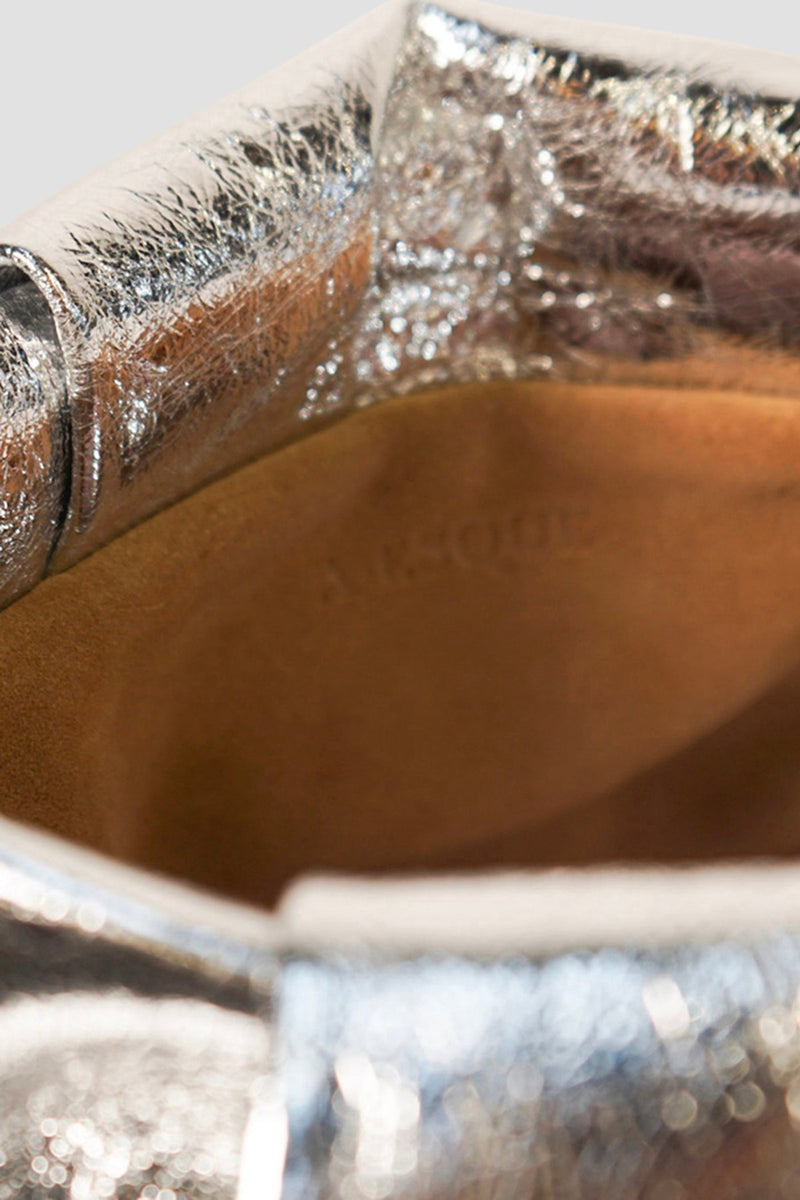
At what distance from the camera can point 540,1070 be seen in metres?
0.20

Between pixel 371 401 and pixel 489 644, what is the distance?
0.12 m

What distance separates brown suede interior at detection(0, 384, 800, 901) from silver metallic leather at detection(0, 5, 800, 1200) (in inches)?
1.0

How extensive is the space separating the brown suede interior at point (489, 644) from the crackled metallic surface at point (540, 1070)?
317 mm

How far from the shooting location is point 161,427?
18.1 inches

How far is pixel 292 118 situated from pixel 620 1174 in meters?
0.41

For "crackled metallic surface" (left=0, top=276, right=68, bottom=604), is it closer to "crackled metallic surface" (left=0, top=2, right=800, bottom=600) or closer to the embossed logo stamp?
"crackled metallic surface" (left=0, top=2, right=800, bottom=600)

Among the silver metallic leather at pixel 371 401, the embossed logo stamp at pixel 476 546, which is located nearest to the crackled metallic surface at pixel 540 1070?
the silver metallic leather at pixel 371 401

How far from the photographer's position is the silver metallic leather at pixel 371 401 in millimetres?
198

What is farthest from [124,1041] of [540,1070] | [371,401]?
[371,401]

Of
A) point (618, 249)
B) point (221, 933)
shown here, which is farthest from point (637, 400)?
point (221, 933)

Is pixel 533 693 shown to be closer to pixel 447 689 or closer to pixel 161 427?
pixel 447 689

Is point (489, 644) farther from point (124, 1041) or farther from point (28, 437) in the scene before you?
point (124, 1041)

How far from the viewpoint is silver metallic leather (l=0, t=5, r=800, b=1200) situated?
0.20 meters

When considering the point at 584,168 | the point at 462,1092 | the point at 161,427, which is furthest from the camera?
the point at 584,168
